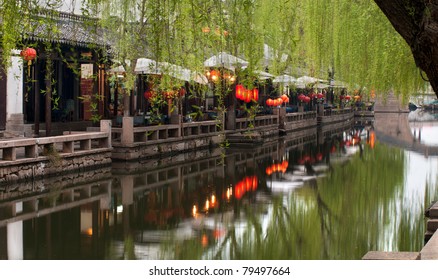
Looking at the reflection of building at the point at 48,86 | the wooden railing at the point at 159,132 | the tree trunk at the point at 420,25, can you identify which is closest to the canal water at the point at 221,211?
the wooden railing at the point at 159,132

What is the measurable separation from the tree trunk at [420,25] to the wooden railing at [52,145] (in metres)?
11.1

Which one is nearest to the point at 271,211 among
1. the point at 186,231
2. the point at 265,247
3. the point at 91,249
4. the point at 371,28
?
the point at 186,231

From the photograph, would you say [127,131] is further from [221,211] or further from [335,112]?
[335,112]

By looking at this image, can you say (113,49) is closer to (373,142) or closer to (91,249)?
(91,249)

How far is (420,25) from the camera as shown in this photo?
332 cm

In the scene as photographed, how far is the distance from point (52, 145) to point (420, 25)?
12.8m

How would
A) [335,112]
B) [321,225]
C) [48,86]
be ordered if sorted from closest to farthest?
[321,225] < [48,86] < [335,112]

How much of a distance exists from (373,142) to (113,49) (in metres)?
14.4

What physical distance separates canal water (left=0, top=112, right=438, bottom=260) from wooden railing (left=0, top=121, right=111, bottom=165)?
613 millimetres

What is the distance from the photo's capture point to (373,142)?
1188 inches

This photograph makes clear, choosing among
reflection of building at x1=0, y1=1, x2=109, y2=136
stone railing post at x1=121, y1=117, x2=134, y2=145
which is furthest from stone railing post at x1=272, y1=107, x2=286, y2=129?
stone railing post at x1=121, y1=117, x2=134, y2=145

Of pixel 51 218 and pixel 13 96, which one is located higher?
pixel 13 96

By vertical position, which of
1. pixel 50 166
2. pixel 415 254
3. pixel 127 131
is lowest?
pixel 50 166

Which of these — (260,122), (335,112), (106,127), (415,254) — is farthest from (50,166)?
(335,112)
